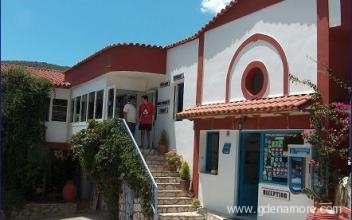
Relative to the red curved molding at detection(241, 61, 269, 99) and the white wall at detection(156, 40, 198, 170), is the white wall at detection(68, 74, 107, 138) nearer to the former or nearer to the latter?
the white wall at detection(156, 40, 198, 170)

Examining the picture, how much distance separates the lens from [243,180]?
13.1 meters

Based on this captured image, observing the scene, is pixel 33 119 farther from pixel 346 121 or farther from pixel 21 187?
pixel 346 121

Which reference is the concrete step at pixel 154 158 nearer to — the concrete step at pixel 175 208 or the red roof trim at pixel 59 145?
the concrete step at pixel 175 208

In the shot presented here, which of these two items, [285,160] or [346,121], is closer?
[346,121]

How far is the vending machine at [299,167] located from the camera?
10.5m

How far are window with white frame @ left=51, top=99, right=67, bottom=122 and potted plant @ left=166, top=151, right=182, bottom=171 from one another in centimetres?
821

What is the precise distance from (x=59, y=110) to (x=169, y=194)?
985 centimetres

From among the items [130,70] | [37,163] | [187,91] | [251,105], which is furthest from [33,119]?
[251,105]

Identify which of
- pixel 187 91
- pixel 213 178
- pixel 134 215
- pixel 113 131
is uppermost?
pixel 187 91

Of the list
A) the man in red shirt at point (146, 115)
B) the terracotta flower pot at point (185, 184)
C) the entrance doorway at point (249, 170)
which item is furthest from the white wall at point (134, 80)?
the entrance doorway at point (249, 170)

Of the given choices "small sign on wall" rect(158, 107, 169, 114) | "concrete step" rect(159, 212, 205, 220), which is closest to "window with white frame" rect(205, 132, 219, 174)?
"concrete step" rect(159, 212, 205, 220)

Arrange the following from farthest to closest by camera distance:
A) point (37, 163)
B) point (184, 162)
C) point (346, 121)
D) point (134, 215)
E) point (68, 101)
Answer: point (68, 101) → point (37, 163) → point (184, 162) → point (134, 215) → point (346, 121)

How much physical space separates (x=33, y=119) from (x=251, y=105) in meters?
11.8

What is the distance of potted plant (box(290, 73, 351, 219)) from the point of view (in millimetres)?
9711
